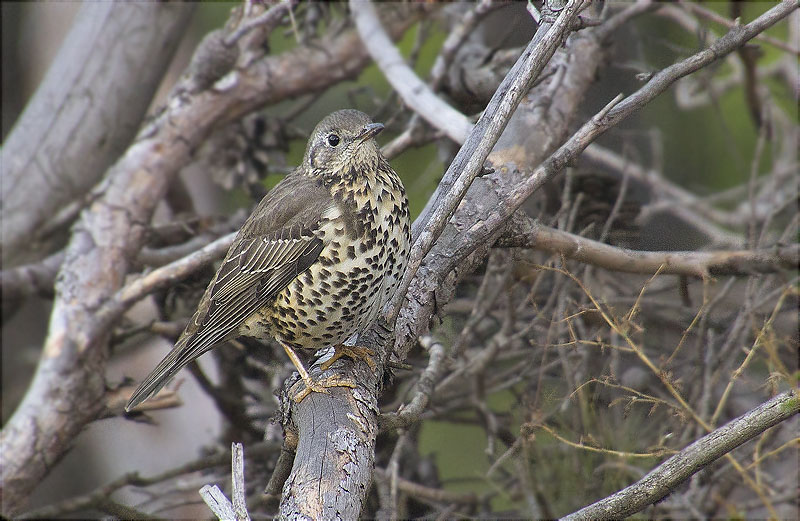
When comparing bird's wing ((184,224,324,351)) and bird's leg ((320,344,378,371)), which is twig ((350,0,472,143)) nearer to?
bird's wing ((184,224,324,351))

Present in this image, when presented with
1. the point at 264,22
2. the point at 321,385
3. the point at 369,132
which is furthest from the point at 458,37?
the point at 321,385

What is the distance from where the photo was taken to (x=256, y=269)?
132 inches

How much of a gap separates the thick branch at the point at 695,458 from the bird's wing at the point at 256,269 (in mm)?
1437

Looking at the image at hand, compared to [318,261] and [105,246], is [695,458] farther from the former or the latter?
[105,246]

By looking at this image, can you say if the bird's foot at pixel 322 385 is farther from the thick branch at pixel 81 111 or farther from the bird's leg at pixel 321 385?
the thick branch at pixel 81 111

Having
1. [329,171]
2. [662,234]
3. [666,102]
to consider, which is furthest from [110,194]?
[666,102]

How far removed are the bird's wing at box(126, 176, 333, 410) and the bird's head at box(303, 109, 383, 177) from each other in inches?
4.1

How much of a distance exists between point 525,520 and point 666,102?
4817mm

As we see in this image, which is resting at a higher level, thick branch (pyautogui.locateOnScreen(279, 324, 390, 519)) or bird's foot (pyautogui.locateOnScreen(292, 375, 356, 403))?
bird's foot (pyautogui.locateOnScreen(292, 375, 356, 403))

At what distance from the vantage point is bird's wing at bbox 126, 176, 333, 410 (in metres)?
3.22

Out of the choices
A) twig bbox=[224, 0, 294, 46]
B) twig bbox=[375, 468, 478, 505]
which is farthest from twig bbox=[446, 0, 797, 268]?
twig bbox=[224, 0, 294, 46]

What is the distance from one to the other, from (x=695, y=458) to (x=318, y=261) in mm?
1532

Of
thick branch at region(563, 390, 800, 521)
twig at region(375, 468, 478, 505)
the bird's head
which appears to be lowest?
twig at region(375, 468, 478, 505)

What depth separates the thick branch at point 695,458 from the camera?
7.17 ft
